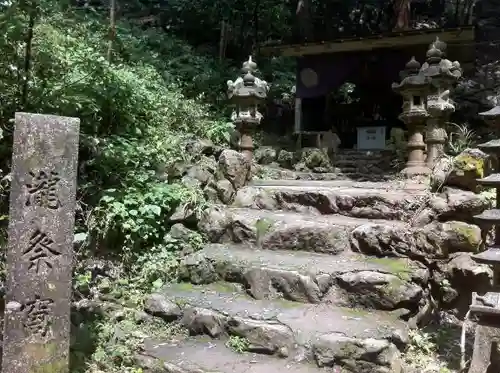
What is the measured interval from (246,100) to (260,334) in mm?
4617

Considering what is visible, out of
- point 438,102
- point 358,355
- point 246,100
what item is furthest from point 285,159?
point 358,355

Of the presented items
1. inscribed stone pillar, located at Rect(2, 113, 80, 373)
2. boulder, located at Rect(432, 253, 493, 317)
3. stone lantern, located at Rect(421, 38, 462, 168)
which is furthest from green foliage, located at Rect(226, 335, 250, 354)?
stone lantern, located at Rect(421, 38, 462, 168)

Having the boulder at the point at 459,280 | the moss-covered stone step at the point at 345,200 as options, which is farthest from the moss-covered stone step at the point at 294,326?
the moss-covered stone step at the point at 345,200

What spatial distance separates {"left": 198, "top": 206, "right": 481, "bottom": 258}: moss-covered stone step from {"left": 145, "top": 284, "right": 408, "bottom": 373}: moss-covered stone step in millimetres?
878

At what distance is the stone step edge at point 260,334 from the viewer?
386 centimetres

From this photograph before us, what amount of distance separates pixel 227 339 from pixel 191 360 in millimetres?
441

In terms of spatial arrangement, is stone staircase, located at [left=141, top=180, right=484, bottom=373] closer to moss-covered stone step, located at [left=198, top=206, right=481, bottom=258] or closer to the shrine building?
moss-covered stone step, located at [left=198, top=206, right=481, bottom=258]

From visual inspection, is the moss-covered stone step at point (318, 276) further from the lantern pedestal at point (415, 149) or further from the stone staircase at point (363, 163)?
the stone staircase at point (363, 163)

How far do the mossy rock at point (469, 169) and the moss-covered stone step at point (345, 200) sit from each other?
0.47 metres

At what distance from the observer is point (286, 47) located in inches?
480

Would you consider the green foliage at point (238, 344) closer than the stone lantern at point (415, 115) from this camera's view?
Yes

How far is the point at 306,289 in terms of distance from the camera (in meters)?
4.69

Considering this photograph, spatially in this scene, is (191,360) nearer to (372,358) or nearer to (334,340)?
(334,340)

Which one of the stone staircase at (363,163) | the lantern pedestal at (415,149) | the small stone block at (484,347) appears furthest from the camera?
the stone staircase at (363,163)
